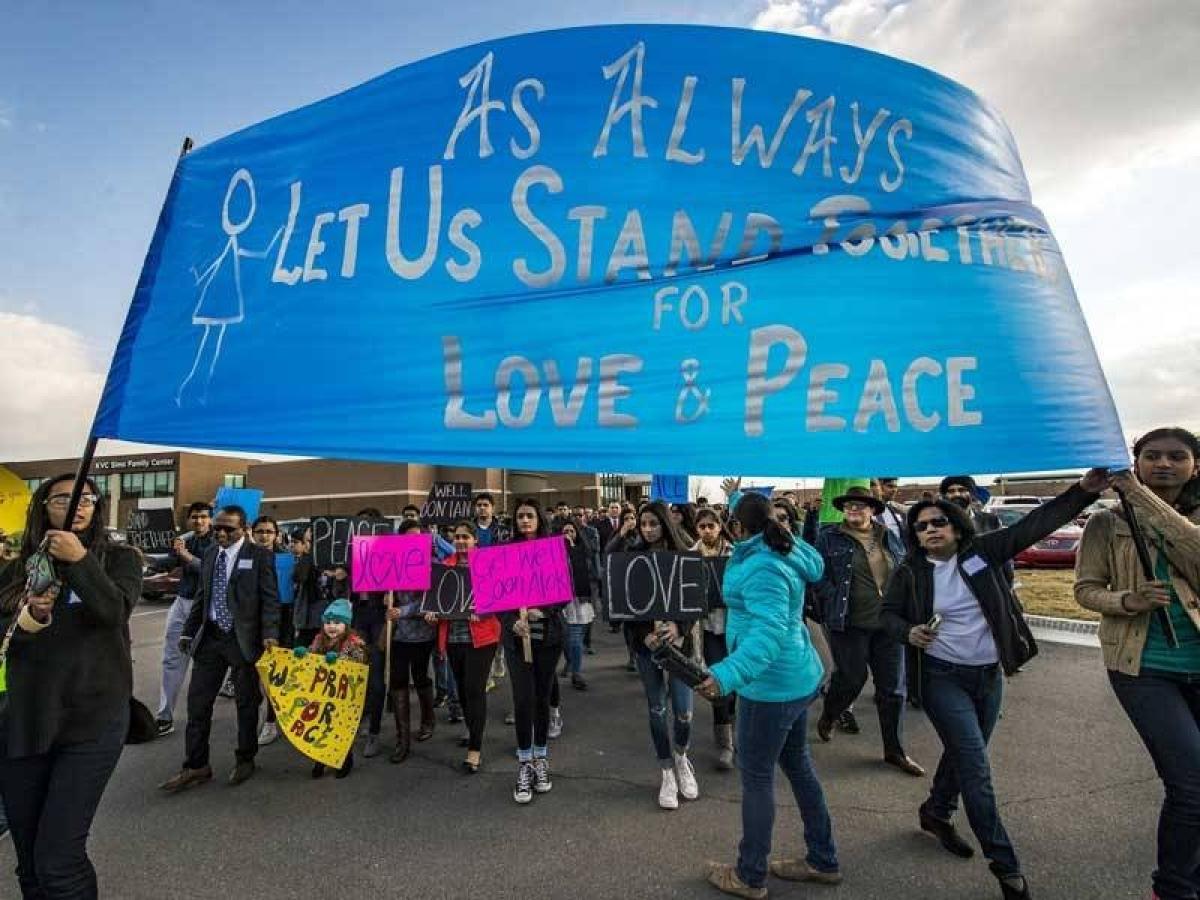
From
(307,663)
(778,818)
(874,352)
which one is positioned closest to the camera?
(874,352)

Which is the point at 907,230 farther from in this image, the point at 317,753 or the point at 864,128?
the point at 317,753

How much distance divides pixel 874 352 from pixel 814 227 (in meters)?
0.53

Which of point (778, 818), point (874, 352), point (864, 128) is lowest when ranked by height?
point (778, 818)

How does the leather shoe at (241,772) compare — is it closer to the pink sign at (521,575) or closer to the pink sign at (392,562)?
the pink sign at (392,562)

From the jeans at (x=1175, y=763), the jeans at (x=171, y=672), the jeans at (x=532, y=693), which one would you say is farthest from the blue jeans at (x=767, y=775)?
the jeans at (x=171, y=672)

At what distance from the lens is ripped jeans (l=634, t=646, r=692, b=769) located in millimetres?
4238

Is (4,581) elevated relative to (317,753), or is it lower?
elevated

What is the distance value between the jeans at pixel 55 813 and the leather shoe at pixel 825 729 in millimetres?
4537

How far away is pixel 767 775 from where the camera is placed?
299 centimetres

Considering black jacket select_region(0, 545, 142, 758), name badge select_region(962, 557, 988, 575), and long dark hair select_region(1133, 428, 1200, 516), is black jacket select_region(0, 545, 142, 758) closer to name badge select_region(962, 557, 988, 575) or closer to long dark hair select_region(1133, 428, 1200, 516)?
name badge select_region(962, 557, 988, 575)

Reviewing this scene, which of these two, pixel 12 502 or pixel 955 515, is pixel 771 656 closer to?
pixel 955 515

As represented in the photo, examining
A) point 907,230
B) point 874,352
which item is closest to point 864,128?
point 907,230

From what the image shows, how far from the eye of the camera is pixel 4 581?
106 inches

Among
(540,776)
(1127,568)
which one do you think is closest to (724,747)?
(540,776)
